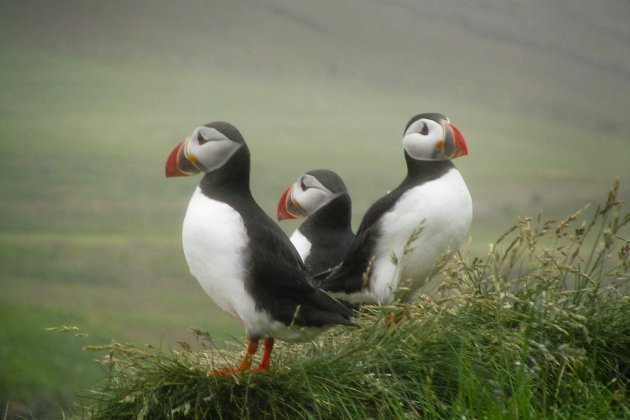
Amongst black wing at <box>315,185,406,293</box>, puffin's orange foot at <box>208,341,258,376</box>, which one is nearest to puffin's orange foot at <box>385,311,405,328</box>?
black wing at <box>315,185,406,293</box>

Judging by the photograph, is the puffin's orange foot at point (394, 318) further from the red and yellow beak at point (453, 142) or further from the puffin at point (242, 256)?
the red and yellow beak at point (453, 142)

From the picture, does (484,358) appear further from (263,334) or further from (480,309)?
(263,334)

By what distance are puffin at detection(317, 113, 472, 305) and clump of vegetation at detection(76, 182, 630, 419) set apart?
18cm

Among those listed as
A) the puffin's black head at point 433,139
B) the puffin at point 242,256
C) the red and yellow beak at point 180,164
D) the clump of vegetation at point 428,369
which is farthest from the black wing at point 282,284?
the puffin's black head at point 433,139

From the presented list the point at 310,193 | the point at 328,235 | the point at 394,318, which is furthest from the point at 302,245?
the point at 394,318

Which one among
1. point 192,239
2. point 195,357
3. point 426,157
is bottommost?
point 195,357

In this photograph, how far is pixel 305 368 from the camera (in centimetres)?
234

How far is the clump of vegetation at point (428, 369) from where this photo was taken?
222cm

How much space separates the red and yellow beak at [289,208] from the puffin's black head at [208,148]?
565 millimetres

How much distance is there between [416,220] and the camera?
2.83 m

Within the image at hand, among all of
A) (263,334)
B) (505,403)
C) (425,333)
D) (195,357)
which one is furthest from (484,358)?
(195,357)

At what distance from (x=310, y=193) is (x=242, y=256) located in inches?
27.6

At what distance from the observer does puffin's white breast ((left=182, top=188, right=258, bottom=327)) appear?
2.37 meters

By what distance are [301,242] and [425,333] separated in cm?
77
